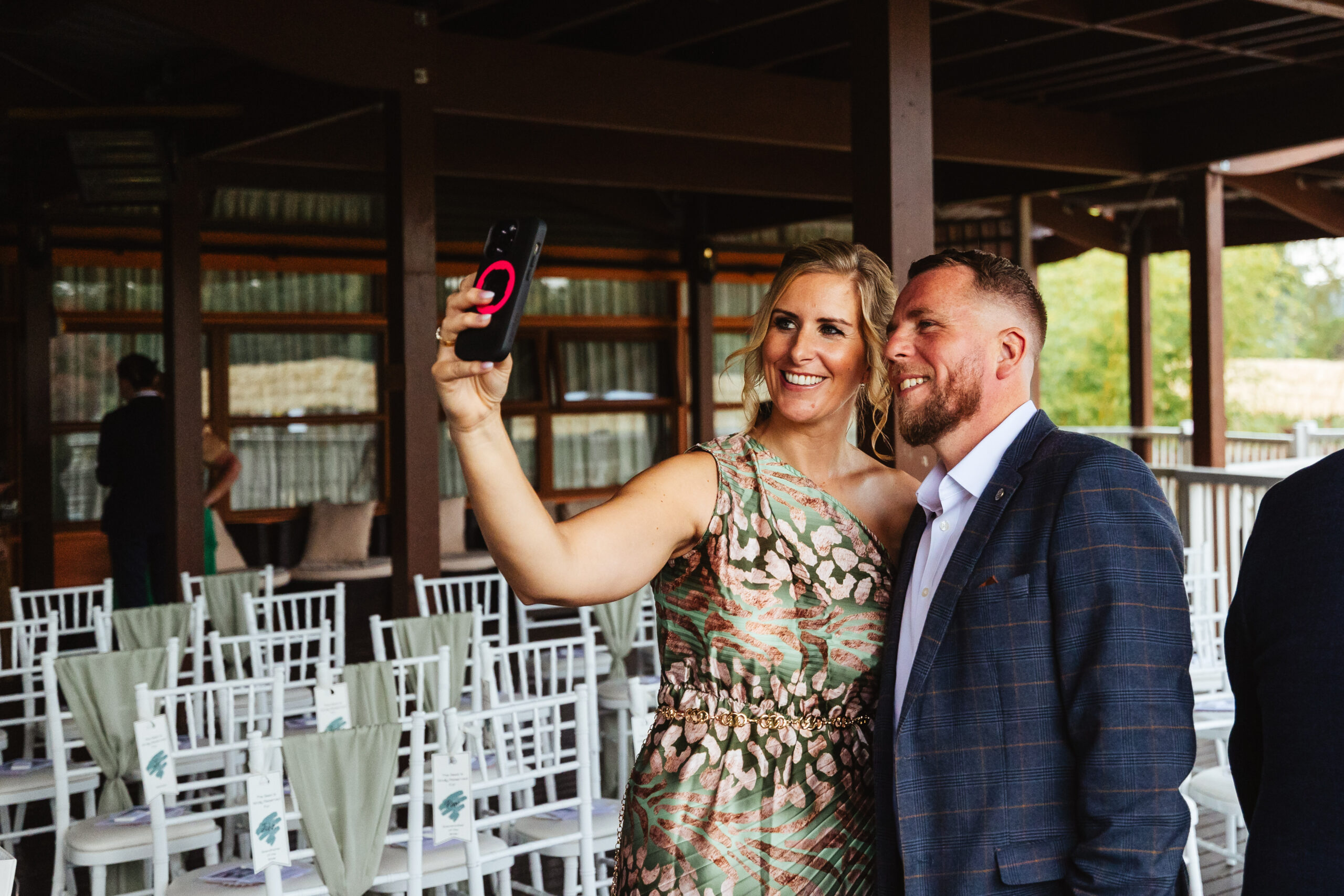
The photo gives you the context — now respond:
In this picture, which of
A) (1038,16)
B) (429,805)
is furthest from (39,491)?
(1038,16)

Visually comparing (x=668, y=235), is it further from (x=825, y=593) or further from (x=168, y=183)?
(x=825, y=593)

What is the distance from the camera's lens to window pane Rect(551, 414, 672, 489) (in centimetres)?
1146

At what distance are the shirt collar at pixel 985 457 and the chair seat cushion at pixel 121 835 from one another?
290 centimetres

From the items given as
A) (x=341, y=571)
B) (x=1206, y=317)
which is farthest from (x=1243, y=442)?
(x=341, y=571)

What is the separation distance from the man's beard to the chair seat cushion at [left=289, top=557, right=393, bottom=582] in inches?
340

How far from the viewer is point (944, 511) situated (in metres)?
1.58

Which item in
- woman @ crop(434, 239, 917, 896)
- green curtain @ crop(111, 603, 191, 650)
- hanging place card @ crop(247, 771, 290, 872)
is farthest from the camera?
green curtain @ crop(111, 603, 191, 650)

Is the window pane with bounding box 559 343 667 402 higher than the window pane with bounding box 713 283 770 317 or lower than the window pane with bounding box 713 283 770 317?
lower

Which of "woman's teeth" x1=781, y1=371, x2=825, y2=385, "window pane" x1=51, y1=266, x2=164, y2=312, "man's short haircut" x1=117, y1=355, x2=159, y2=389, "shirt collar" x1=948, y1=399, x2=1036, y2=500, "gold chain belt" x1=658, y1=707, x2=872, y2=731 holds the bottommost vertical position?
"gold chain belt" x1=658, y1=707, x2=872, y2=731

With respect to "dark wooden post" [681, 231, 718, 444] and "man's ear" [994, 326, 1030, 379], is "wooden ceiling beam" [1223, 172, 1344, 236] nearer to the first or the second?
"dark wooden post" [681, 231, 718, 444]

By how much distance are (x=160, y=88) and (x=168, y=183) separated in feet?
2.27

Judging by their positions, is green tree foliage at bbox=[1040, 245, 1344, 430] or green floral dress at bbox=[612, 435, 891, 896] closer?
green floral dress at bbox=[612, 435, 891, 896]

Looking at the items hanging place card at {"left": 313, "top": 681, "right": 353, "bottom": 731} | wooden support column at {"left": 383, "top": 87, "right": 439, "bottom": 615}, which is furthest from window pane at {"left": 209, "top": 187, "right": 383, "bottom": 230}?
hanging place card at {"left": 313, "top": 681, "right": 353, "bottom": 731}

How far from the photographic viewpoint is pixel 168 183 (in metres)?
6.40
